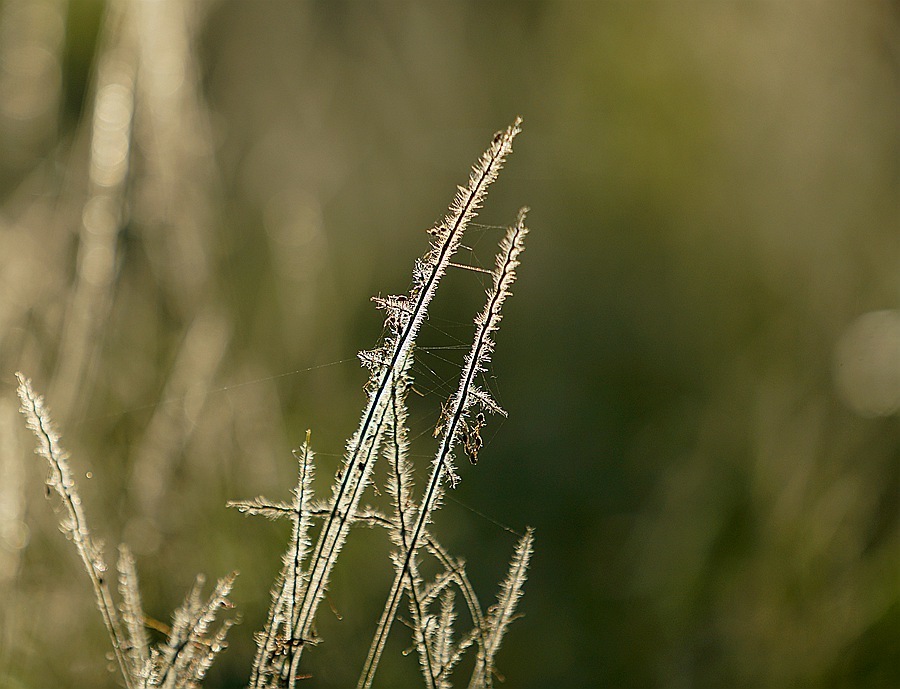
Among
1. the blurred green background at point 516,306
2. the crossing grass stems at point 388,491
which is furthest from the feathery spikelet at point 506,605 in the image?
the blurred green background at point 516,306

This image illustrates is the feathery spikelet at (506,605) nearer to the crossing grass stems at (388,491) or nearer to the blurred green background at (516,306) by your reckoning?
the crossing grass stems at (388,491)

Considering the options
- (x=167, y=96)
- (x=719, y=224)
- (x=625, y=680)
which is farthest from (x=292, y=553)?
(x=719, y=224)

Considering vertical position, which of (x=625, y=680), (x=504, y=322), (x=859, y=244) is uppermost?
(x=859, y=244)

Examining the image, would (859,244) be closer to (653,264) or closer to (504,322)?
(653,264)

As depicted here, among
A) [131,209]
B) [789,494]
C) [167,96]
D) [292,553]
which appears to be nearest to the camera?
[292,553]

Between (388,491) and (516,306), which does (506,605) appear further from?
(516,306)

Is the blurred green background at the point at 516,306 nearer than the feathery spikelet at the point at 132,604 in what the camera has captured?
No

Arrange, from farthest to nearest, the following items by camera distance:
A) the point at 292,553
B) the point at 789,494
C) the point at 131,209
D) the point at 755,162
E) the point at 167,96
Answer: the point at 755,162 < the point at 131,209 < the point at 167,96 < the point at 789,494 < the point at 292,553

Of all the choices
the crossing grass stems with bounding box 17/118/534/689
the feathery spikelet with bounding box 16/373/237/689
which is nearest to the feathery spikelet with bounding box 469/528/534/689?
the crossing grass stems with bounding box 17/118/534/689
